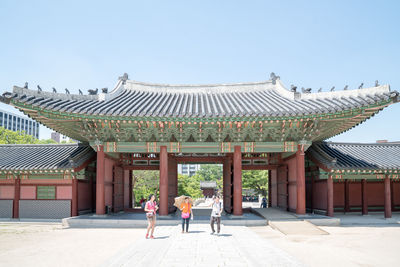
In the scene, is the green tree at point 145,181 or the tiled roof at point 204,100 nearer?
the tiled roof at point 204,100

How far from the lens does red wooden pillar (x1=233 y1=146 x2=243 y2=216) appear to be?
15.6 meters

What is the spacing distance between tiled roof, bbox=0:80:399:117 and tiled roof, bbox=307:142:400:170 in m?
3.28

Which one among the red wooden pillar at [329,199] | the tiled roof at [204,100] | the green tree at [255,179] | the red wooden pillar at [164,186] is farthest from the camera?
the green tree at [255,179]

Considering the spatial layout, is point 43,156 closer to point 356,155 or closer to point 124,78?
point 124,78

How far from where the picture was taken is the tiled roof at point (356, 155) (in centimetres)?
1689

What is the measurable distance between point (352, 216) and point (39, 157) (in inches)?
744

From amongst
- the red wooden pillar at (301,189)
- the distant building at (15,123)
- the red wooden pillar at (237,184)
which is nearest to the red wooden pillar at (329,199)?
the red wooden pillar at (301,189)

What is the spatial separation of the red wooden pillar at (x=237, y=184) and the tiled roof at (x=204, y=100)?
2374mm

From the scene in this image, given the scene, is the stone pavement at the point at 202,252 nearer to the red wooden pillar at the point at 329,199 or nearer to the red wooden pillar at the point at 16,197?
the red wooden pillar at the point at 329,199

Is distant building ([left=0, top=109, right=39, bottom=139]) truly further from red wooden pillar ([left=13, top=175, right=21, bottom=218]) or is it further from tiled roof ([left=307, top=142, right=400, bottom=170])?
tiled roof ([left=307, top=142, right=400, bottom=170])

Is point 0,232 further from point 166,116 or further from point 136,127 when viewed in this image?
point 166,116

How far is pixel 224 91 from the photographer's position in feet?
67.7

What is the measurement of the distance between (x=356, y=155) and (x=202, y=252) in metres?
14.2

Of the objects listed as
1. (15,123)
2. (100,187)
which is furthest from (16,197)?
(15,123)
